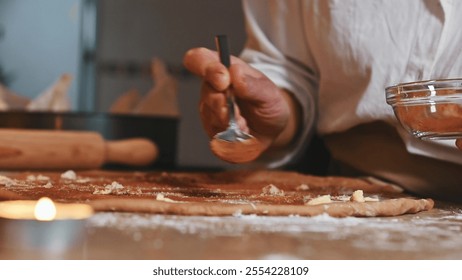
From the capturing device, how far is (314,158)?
899 mm

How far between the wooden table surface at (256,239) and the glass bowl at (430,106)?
3.6 inches

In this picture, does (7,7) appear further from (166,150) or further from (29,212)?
(29,212)

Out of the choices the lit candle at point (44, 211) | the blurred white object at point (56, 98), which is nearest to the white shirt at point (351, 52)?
the lit candle at point (44, 211)

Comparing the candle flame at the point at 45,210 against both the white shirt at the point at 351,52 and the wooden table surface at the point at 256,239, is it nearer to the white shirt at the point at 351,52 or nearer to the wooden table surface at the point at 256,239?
the wooden table surface at the point at 256,239

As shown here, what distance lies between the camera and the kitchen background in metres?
1.76

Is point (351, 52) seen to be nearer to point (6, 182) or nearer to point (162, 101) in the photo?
point (6, 182)

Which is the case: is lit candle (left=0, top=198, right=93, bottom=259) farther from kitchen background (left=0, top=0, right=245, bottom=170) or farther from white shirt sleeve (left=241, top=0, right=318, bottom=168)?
kitchen background (left=0, top=0, right=245, bottom=170)

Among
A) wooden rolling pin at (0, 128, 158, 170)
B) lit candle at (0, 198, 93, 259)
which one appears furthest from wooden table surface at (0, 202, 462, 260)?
wooden rolling pin at (0, 128, 158, 170)

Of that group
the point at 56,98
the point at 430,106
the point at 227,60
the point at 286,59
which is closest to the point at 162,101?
the point at 56,98

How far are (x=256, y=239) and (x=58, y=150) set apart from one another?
0.68 meters

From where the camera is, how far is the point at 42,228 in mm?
428

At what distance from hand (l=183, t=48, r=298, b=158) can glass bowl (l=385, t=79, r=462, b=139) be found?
0.45ft

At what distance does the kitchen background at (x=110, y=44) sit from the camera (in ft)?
5.79
